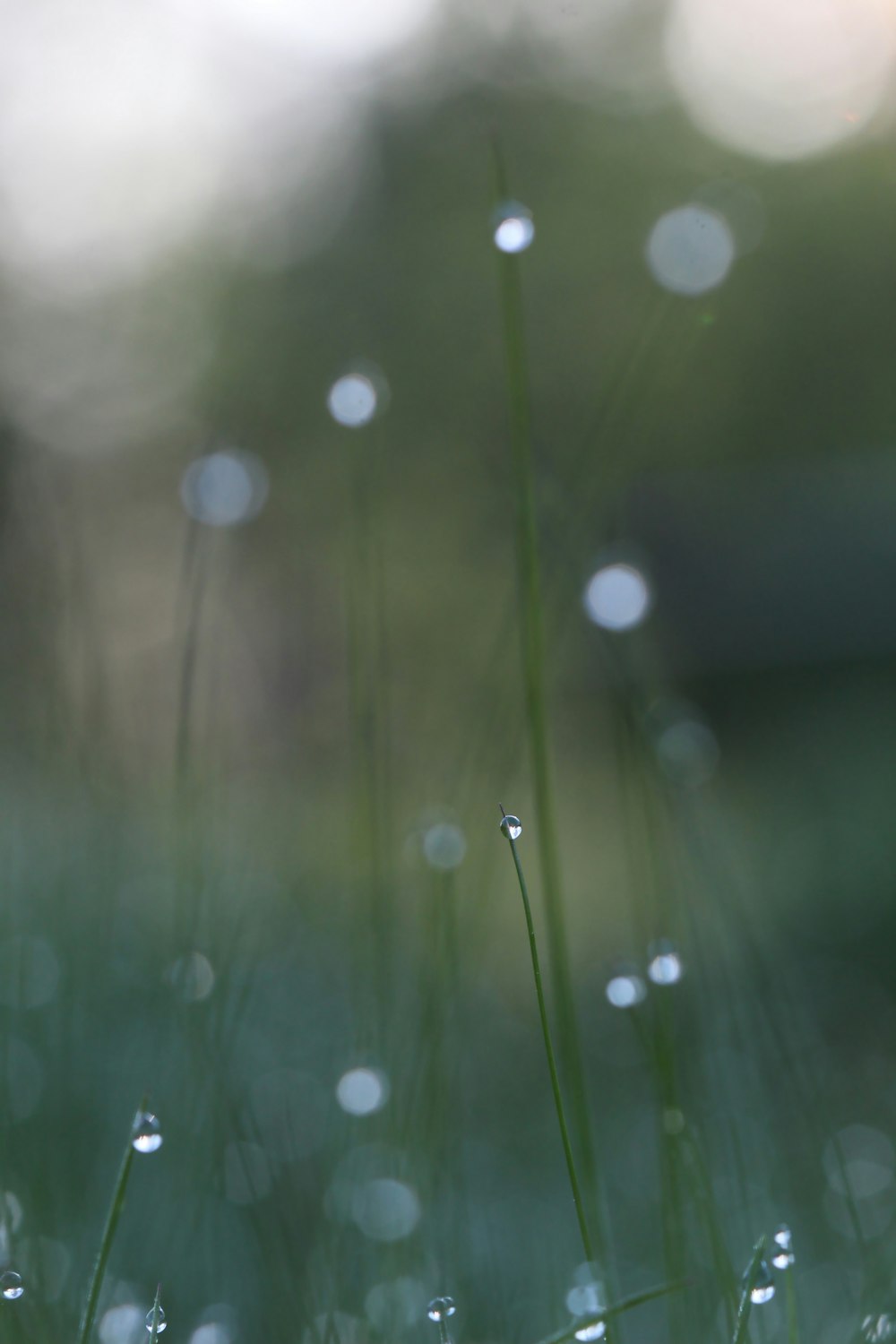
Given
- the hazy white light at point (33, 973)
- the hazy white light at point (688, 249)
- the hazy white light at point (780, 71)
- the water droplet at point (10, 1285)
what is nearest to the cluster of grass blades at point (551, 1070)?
the water droplet at point (10, 1285)

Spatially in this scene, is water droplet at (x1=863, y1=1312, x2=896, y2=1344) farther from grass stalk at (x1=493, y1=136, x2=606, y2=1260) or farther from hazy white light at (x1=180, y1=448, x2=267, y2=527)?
hazy white light at (x1=180, y1=448, x2=267, y2=527)

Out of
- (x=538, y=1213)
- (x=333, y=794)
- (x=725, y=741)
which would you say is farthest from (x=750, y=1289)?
(x=725, y=741)

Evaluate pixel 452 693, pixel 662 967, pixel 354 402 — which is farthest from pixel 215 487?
pixel 452 693

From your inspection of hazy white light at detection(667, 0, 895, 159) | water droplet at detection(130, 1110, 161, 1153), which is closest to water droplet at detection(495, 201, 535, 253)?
water droplet at detection(130, 1110, 161, 1153)

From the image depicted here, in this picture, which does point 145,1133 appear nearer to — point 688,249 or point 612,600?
point 612,600

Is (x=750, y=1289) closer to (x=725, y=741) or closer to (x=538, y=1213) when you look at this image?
(x=538, y=1213)
